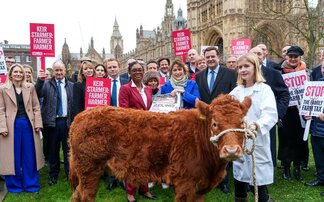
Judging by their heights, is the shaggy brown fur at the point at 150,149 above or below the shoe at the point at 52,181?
above

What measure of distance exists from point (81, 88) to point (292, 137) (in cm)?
476

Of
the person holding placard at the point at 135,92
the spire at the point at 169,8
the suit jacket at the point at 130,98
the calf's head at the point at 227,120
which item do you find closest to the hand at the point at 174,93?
the person holding placard at the point at 135,92

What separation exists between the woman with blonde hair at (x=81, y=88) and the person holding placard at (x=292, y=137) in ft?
14.2

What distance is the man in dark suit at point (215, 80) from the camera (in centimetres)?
566

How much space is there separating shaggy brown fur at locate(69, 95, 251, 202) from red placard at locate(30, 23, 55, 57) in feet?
15.7

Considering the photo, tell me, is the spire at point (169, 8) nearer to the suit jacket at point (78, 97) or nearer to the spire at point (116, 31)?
the spire at point (116, 31)

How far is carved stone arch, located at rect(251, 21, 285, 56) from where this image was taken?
26.8 meters

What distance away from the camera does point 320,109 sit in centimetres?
568

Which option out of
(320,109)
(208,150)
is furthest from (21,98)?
(320,109)

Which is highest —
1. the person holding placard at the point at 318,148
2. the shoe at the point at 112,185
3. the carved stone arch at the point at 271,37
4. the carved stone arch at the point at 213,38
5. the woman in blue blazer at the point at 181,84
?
the carved stone arch at the point at 213,38

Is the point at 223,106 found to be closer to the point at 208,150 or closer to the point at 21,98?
the point at 208,150

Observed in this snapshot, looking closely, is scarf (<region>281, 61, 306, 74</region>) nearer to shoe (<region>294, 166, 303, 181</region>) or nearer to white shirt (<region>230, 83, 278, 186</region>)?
shoe (<region>294, 166, 303, 181</region>)

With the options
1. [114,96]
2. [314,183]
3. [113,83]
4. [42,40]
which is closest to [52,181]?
[114,96]

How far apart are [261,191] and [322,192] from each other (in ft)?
8.49
